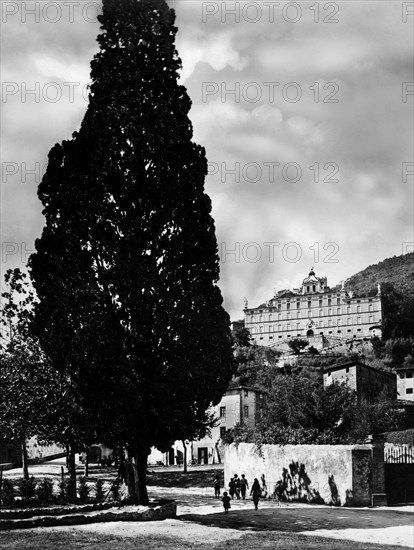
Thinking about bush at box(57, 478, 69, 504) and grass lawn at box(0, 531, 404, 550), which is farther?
bush at box(57, 478, 69, 504)

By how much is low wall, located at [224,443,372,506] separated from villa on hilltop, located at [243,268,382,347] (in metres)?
124

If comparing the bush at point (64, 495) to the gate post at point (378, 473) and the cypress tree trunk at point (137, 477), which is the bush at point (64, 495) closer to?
the cypress tree trunk at point (137, 477)

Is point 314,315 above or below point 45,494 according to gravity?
above

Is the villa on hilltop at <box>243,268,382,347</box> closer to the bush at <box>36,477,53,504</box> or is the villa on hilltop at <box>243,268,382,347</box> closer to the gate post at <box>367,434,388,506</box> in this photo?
the gate post at <box>367,434,388,506</box>

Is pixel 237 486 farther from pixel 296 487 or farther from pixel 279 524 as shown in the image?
pixel 279 524

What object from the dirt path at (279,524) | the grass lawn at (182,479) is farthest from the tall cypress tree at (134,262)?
the grass lawn at (182,479)

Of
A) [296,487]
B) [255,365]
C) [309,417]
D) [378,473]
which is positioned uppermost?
[255,365]

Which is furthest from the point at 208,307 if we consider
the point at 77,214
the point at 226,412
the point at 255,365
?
→ the point at 255,365

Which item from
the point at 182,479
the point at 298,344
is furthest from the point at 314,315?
the point at 182,479

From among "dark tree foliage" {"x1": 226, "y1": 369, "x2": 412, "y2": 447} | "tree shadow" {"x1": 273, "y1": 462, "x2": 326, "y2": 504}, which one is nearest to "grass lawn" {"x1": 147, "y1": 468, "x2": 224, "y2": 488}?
"dark tree foliage" {"x1": 226, "y1": 369, "x2": 412, "y2": 447}

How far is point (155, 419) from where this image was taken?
2300 cm

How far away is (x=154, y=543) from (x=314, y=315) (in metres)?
154

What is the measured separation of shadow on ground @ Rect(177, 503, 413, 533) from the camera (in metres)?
21.8

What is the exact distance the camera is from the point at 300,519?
77.4ft
